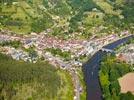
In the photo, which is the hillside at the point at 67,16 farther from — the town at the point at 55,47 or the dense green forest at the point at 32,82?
the dense green forest at the point at 32,82

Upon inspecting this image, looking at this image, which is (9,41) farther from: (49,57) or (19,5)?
(19,5)

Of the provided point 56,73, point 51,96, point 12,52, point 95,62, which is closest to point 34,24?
point 12,52

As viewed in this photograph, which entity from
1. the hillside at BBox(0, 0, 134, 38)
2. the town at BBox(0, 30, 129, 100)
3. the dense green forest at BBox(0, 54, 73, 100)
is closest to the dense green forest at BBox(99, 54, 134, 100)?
the town at BBox(0, 30, 129, 100)

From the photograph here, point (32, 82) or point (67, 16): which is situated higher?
point (32, 82)

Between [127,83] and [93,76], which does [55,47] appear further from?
[127,83]

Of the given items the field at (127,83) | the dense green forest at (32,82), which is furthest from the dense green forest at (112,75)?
the dense green forest at (32,82)

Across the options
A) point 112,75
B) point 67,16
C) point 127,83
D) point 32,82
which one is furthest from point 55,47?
point 67,16
